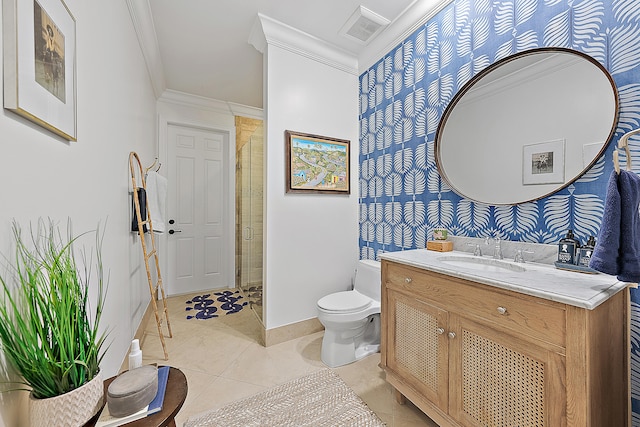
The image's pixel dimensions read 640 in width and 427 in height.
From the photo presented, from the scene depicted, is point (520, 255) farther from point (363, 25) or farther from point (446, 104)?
point (363, 25)

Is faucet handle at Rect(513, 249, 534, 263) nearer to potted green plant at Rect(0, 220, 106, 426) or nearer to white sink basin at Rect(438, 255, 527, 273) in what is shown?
white sink basin at Rect(438, 255, 527, 273)

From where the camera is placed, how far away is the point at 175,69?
9.71 ft

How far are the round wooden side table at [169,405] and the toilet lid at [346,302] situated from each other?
3.81 ft

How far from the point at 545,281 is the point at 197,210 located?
3.72 metres

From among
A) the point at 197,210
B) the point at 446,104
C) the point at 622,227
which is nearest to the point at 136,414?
the point at 622,227

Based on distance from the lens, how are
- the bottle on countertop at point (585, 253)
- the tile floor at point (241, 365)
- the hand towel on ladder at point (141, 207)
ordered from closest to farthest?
the bottle on countertop at point (585, 253) → the tile floor at point (241, 365) → the hand towel on ladder at point (141, 207)

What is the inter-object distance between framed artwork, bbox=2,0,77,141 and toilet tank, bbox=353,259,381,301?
6.59 feet

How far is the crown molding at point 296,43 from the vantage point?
2.20 metres

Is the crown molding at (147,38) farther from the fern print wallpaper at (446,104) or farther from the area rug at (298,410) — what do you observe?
the area rug at (298,410)

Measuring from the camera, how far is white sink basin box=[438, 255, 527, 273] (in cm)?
137

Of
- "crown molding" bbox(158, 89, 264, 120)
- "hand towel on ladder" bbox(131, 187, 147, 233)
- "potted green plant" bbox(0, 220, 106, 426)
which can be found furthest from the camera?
"crown molding" bbox(158, 89, 264, 120)

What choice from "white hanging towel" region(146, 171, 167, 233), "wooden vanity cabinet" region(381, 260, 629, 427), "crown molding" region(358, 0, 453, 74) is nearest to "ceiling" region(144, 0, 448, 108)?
"crown molding" region(358, 0, 453, 74)

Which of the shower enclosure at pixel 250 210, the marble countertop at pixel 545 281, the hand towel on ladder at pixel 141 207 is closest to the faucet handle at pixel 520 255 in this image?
the marble countertop at pixel 545 281

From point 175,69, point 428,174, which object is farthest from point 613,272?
point 175,69
